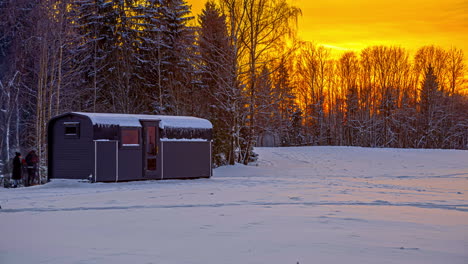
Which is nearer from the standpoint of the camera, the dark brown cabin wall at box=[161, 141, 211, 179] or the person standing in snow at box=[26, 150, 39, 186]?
the person standing in snow at box=[26, 150, 39, 186]

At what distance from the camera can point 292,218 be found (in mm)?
10492

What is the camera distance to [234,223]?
981 centimetres

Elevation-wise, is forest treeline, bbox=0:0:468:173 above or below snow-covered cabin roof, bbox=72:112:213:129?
above

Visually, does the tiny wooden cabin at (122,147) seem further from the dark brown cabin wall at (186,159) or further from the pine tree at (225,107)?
the pine tree at (225,107)

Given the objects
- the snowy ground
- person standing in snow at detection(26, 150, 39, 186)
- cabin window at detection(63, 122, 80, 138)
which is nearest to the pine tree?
the snowy ground

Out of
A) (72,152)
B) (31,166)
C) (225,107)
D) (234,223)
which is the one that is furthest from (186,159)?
(234,223)

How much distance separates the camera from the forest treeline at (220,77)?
26.7m

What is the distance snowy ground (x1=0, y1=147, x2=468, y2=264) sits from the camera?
23.2 ft

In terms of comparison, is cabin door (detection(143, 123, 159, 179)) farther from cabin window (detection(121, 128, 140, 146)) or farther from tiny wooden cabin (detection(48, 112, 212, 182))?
cabin window (detection(121, 128, 140, 146))

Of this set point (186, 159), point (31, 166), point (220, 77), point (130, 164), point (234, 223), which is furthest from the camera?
point (220, 77)

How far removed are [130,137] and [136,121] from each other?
633 mm

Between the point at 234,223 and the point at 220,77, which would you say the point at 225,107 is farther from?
the point at 234,223

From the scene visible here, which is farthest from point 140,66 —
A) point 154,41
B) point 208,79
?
point 208,79

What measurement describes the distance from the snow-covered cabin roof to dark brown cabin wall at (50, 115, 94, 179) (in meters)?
0.38
